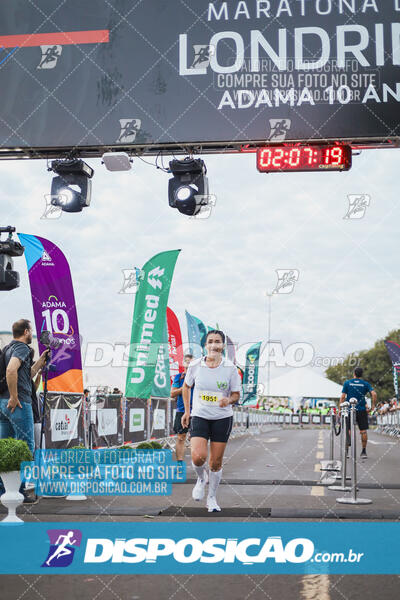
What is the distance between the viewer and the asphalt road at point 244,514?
4230 millimetres

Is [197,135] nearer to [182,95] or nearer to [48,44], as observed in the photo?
[182,95]

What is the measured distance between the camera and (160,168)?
1037 centimetres

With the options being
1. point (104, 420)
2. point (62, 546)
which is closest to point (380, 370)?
point (104, 420)

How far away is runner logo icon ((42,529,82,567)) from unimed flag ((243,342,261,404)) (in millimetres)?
24988

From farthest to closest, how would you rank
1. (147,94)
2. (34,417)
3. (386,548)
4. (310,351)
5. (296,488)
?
(310,351), (147,94), (296,488), (34,417), (386,548)

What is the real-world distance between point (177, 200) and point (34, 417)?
3.87m

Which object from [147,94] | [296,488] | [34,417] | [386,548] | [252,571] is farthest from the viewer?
[147,94]

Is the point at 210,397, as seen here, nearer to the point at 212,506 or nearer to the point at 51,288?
the point at 212,506

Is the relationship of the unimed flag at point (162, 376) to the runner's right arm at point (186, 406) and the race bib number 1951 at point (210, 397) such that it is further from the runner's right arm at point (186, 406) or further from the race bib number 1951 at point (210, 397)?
the race bib number 1951 at point (210, 397)

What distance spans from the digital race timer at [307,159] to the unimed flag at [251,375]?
856 inches

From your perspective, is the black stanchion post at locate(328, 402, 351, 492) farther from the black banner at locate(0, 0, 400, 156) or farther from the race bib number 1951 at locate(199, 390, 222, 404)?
the black banner at locate(0, 0, 400, 156)

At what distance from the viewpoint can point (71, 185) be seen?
34.2 ft

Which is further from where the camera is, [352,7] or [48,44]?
[48,44]

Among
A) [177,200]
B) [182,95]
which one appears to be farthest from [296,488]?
[182,95]
